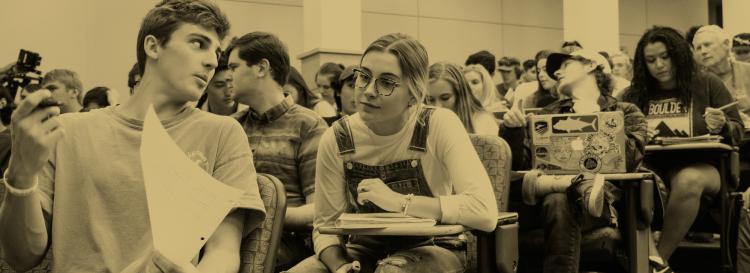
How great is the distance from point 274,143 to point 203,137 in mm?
1436

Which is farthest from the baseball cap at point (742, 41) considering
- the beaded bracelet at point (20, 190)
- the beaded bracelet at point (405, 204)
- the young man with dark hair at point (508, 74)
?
the beaded bracelet at point (20, 190)

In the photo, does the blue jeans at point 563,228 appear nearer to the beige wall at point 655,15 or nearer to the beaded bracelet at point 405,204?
the beaded bracelet at point 405,204

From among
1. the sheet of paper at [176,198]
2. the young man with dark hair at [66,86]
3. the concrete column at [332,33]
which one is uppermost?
the concrete column at [332,33]

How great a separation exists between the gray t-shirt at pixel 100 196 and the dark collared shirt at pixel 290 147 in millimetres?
1383

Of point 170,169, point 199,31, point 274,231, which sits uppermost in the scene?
point 199,31

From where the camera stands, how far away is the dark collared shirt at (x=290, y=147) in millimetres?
3113

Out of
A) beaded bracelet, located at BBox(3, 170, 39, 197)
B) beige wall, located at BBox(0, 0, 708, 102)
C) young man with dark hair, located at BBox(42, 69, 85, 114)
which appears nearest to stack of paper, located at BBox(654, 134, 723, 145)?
beaded bracelet, located at BBox(3, 170, 39, 197)

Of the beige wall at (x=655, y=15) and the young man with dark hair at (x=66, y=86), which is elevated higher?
the beige wall at (x=655, y=15)

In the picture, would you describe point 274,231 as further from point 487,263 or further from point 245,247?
point 487,263

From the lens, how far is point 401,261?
2.19 metres

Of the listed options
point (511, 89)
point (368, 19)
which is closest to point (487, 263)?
point (511, 89)

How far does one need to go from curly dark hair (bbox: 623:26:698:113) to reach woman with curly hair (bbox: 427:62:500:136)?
3.38 ft

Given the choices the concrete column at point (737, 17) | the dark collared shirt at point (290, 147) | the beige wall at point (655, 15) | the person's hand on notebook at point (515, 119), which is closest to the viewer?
the dark collared shirt at point (290, 147)

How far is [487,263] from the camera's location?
2508 millimetres
